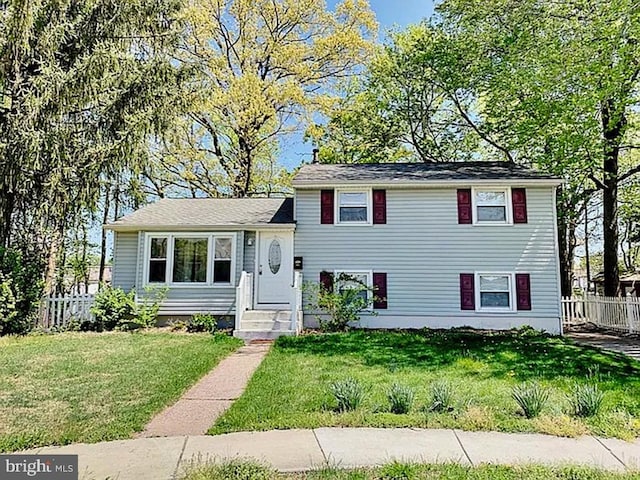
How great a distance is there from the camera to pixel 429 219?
509 inches

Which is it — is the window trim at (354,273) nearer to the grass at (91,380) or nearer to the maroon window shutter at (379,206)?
the maroon window shutter at (379,206)

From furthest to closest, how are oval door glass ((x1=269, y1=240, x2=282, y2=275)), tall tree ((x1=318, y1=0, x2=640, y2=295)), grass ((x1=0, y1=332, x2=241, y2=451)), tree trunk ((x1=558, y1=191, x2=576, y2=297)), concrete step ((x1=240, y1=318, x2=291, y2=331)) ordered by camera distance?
1. tree trunk ((x1=558, y1=191, x2=576, y2=297))
2. oval door glass ((x1=269, y1=240, x2=282, y2=275))
3. tall tree ((x1=318, y1=0, x2=640, y2=295))
4. concrete step ((x1=240, y1=318, x2=291, y2=331))
5. grass ((x1=0, y1=332, x2=241, y2=451))

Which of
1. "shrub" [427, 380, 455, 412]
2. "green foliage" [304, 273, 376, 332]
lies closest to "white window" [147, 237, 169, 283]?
"green foliage" [304, 273, 376, 332]

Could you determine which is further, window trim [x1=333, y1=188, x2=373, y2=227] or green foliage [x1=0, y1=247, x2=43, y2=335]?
window trim [x1=333, y1=188, x2=373, y2=227]

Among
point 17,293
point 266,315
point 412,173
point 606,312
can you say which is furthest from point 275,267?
point 606,312

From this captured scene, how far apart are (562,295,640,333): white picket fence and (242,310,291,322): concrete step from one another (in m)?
9.53

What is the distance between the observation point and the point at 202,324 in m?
11.8

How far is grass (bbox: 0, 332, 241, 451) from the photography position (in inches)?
181

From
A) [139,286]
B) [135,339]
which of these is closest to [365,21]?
[139,286]

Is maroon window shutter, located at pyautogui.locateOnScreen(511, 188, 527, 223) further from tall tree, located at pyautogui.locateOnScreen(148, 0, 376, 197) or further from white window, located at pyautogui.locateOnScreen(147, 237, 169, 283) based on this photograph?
tall tree, located at pyautogui.locateOnScreen(148, 0, 376, 197)

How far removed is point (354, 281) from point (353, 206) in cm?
230

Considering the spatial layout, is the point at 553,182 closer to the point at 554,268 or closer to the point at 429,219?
the point at 554,268

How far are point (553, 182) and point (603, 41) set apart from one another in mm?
3965
